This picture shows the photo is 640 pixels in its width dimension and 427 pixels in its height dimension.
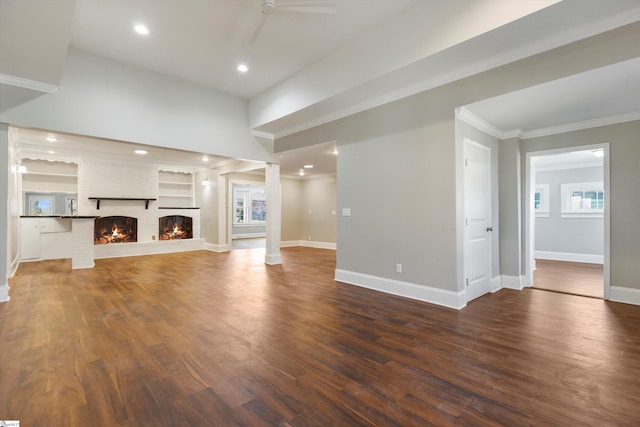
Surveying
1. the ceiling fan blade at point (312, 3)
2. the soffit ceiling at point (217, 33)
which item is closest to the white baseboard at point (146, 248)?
the soffit ceiling at point (217, 33)

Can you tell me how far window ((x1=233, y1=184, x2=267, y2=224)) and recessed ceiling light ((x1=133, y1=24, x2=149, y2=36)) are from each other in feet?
30.7

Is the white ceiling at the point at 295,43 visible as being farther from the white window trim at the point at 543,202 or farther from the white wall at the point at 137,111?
the white window trim at the point at 543,202

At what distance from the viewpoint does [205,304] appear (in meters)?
3.52

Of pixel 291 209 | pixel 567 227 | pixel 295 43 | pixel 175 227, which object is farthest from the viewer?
pixel 291 209

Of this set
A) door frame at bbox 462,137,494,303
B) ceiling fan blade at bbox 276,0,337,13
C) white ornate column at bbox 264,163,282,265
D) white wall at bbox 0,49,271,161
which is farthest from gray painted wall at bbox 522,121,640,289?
white wall at bbox 0,49,271,161

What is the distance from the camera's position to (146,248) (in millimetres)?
7797

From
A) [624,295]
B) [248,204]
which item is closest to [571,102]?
[624,295]

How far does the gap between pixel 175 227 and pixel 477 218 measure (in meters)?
8.44

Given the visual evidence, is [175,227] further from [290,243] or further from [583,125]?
[583,125]

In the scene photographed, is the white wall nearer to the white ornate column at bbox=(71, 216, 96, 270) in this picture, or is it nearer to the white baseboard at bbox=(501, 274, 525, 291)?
the white ornate column at bbox=(71, 216, 96, 270)

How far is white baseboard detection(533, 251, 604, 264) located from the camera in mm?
6590

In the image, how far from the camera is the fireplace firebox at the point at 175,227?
8.84 meters

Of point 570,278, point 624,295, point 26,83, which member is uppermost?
point 26,83

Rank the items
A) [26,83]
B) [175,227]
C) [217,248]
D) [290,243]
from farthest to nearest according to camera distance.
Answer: [290,243] < [175,227] < [217,248] < [26,83]
